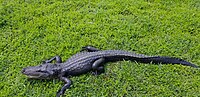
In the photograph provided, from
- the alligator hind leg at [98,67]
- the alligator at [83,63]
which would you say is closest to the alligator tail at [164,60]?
the alligator at [83,63]

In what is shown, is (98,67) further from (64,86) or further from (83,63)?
(64,86)

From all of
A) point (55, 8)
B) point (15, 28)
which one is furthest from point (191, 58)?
point (15, 28)

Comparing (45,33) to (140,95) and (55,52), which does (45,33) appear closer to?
(55,52)

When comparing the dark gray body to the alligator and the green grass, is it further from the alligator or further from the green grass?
the green grass

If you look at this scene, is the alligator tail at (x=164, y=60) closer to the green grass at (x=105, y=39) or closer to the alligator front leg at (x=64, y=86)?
the green grass at (x=105, y=39)

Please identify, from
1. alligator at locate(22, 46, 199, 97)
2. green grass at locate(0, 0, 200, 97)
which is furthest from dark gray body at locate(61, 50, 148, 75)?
green grass at locate(0, 0, 200, 97)

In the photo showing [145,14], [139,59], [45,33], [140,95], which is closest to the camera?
[140,95]
